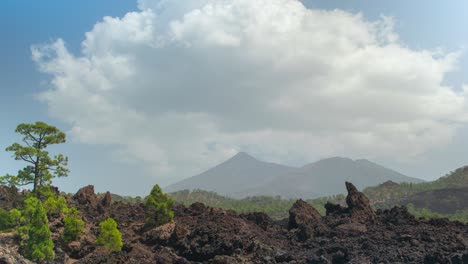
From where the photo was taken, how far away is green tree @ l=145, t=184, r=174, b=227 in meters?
49.0

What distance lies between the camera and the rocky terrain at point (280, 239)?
1347 inches

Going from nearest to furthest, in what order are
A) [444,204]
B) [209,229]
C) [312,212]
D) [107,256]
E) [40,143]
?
[107,256]
[209,229]
[40,143]
[312,212]
[444,204]

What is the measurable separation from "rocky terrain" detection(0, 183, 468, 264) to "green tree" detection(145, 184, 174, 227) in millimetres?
1192

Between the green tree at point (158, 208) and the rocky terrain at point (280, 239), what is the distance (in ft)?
3.91

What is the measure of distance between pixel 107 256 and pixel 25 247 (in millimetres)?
7381

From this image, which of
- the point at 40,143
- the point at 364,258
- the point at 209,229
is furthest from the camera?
the point at 40,143

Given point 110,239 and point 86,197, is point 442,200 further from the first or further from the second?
point 110,239

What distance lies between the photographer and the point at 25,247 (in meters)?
39.6

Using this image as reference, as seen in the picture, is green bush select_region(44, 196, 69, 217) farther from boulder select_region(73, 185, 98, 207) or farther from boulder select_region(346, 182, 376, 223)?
boulder select_region(346, 182, 376, 223)

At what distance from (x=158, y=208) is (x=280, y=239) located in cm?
1386

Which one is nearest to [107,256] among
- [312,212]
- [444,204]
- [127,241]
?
[127,241]

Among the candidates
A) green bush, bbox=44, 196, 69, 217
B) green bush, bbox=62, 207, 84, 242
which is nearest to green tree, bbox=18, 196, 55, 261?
green bush, bbox=62, 207, 84, 242

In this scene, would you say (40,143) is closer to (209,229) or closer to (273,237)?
(209,229)

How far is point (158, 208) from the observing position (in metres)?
49.1
